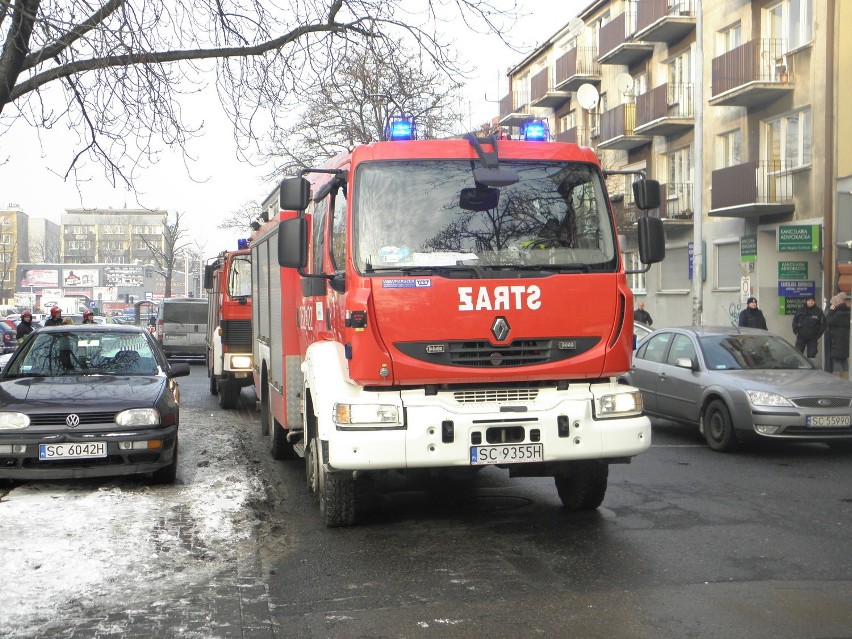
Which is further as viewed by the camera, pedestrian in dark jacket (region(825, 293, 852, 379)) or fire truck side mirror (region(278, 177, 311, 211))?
pedestrian in dark jacket (region(825, 293, 852, 379))

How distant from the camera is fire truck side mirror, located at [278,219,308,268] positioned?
731cm

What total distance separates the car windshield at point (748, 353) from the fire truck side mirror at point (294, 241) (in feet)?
21.5

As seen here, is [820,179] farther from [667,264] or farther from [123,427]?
[123,427]

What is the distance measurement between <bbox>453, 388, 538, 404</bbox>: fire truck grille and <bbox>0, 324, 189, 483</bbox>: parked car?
3242mm

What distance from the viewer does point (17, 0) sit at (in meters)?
10.2

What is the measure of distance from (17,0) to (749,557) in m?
8.49

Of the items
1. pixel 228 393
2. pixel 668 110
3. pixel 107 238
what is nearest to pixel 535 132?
pixel 228 393

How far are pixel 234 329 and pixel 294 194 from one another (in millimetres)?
10102

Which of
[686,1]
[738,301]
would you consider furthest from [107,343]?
[686,1]

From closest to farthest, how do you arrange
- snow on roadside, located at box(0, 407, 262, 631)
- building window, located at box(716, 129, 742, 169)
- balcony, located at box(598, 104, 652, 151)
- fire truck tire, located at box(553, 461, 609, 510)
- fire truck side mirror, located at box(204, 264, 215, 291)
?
1. snow on roadside, located at box(0, 407, 262, 631)
2. fire truck tire, located at box(553, 461, 609, 510)
3. fire truck side mirror, located at box(204, 264, 215, 291)
4. building window, located at box(716, 129, 742, 169)
5. balcony, located at box(598, 104, 652, 151)

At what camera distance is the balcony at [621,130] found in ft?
116

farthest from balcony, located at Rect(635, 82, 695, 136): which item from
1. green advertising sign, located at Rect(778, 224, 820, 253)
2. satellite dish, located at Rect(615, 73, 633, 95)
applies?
green advertising sign, located at Rect(778, 224, 820, 253)

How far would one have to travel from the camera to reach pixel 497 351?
694cm

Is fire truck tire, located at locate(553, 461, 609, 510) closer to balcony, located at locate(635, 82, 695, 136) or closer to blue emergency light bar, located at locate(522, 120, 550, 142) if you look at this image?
blue emergency light bar, located at locate(522, 120, 550, 142)
